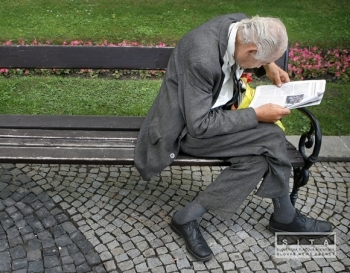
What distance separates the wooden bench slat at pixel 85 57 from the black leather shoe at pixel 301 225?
1436 mm

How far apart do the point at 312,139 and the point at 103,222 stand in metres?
1.55

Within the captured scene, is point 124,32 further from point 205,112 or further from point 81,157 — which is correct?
point 205,112

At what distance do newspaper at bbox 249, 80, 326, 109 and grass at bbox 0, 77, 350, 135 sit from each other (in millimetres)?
1432

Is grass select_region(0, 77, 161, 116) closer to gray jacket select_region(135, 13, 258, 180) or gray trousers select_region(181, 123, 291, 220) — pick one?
gray jacket select_region(135, 13, 258, 180)

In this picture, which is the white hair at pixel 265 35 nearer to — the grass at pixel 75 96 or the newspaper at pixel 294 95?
the newspaper at pixel 294 95

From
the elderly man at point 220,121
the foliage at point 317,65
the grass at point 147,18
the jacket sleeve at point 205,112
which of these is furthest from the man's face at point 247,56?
the grass at point 147,18

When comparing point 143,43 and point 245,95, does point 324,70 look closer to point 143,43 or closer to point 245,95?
point 143,43

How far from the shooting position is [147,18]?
24.2 ft

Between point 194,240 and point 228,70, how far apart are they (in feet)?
3.65

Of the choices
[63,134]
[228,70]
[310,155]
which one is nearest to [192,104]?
[228,70]

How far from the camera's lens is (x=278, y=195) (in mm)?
3064

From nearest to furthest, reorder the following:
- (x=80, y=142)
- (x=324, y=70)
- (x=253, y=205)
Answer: (x=80, y=142), (x=253, y=205), (x=324, y=70)

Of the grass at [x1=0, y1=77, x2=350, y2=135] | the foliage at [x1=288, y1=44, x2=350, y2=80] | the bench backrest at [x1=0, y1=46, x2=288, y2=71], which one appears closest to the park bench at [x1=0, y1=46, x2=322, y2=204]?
the bench backrest at [x1=0, y1=46, x2=288, y2=71]

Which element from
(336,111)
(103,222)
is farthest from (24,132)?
(336,111)
